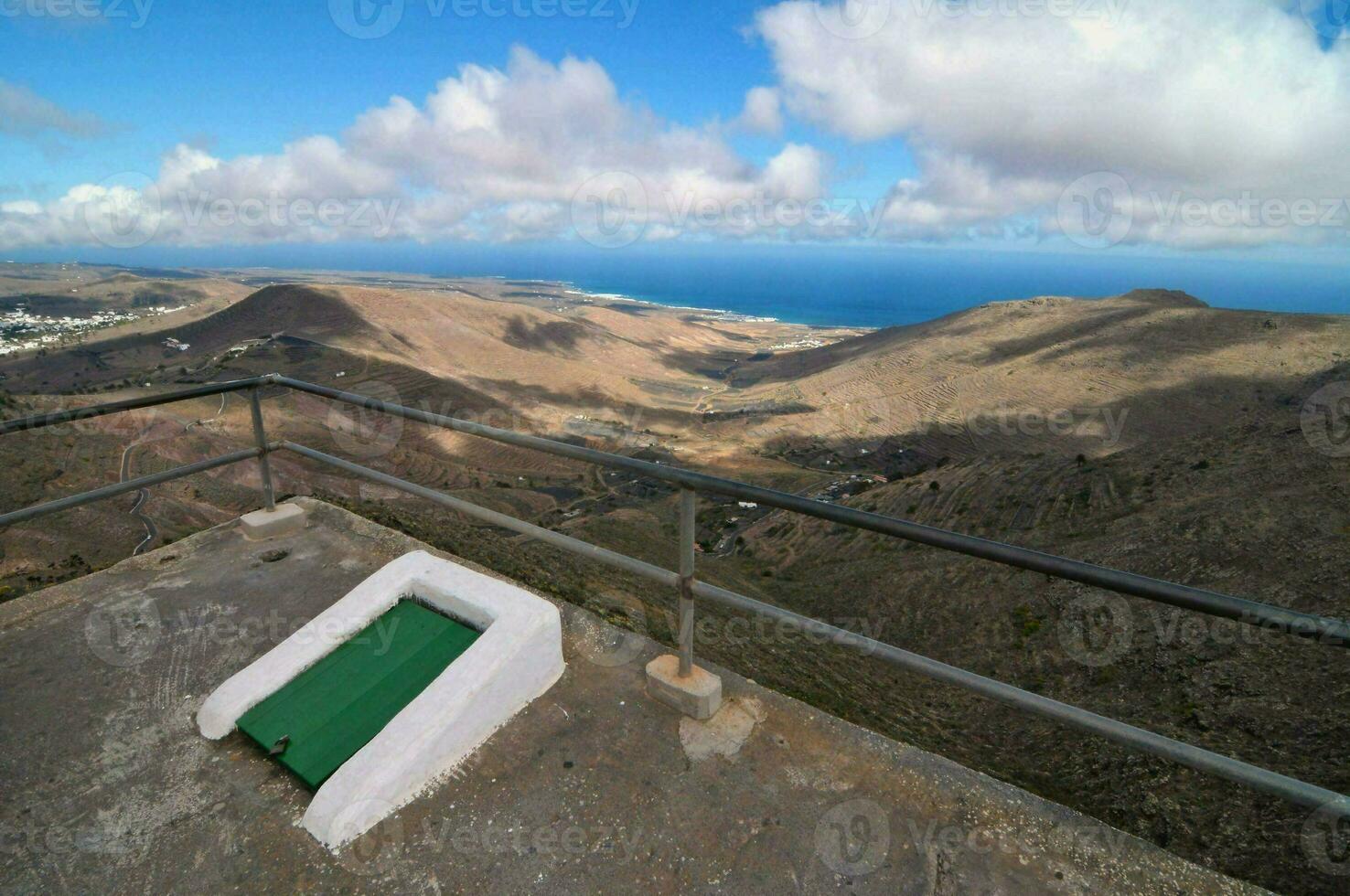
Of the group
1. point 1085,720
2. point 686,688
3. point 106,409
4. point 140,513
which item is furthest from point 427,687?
point 140,513

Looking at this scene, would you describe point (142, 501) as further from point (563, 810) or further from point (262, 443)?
point (563, 810)

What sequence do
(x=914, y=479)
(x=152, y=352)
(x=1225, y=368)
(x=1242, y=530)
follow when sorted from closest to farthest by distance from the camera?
(x=1242, y=530)
(x=914, y=479)
(x=1225, y=368)
(x=152, y=352)

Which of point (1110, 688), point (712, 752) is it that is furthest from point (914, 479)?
point (712, 752)

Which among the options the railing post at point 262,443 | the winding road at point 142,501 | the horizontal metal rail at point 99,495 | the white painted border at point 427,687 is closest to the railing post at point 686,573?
the white painted border at point 427,687

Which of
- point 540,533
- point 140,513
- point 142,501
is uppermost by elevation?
point 540,533

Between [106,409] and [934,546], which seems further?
[106,409]

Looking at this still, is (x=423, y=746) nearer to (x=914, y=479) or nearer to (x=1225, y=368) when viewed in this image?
(x=914, y=479)

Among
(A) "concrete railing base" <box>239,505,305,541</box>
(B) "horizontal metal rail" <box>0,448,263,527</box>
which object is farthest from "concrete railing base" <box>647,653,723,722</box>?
(A) "concrete railing base" <box>239,505,305,541</box>
